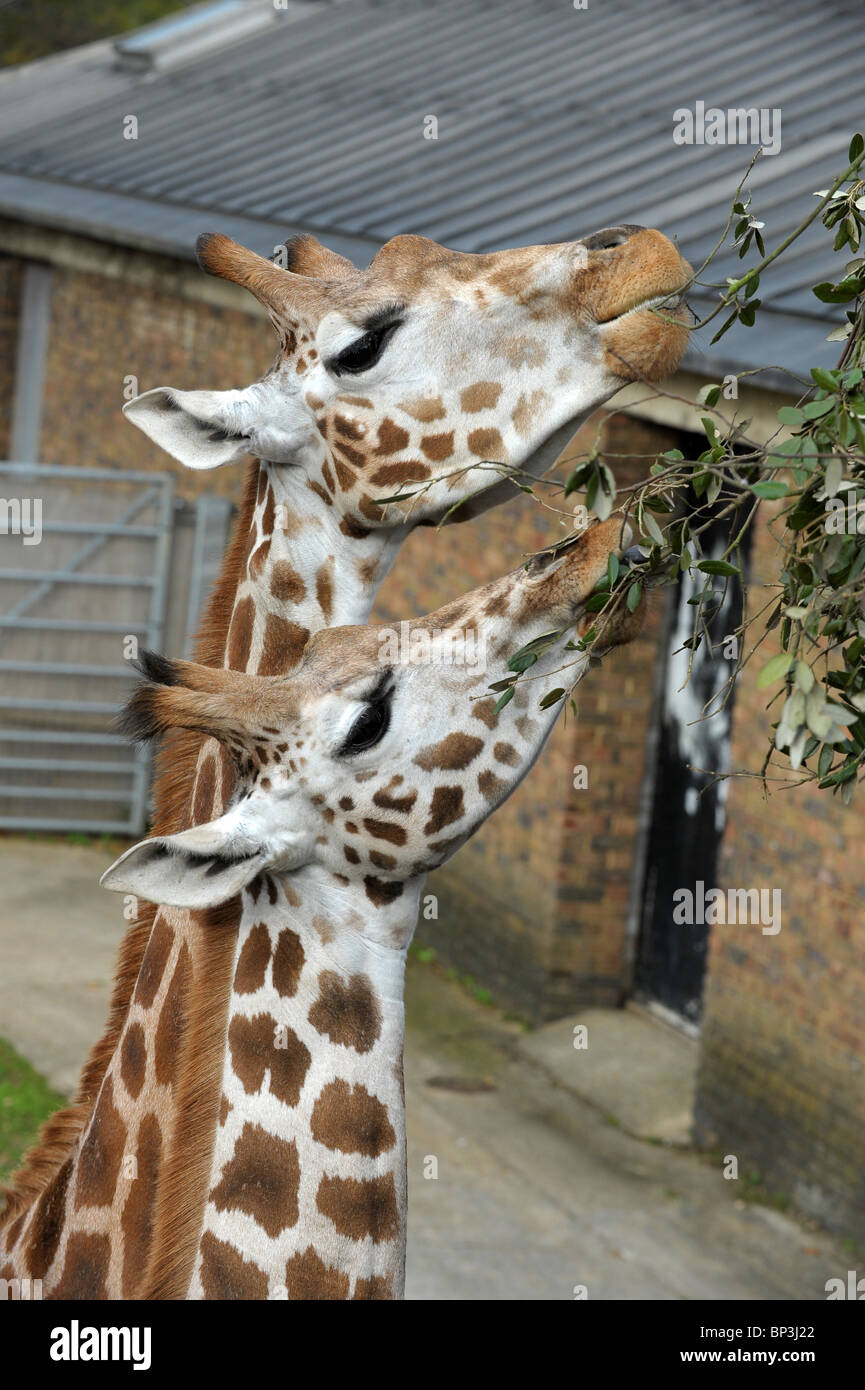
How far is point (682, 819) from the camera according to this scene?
29.4 feet

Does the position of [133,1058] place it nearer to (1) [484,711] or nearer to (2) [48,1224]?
(2) [48,1224]

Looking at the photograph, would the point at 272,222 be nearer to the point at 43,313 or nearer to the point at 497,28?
the point at 497,28

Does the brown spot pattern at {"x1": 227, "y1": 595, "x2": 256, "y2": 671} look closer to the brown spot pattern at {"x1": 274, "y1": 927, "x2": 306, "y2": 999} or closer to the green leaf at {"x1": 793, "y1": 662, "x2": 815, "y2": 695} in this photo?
the brown spot pattern at {"x1": 274, "y1": 927, "x2": 306, "y2": 999}

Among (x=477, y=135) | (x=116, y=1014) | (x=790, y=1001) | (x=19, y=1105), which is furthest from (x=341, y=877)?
(x=477, y=135)

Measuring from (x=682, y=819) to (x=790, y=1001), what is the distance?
68.8 inches

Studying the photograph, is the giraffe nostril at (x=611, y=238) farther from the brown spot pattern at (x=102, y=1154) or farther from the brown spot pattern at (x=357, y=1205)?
the brown spot pattern at (x=102, y=1154)

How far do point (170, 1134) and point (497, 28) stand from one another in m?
12.5

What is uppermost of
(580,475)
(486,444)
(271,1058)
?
(486,444)

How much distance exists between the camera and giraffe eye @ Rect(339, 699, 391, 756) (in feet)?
9.62

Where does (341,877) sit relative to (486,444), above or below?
below

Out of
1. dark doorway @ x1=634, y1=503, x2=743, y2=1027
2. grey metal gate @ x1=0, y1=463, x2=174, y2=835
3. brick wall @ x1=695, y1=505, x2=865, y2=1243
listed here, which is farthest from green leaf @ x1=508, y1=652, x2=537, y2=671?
grey metal gate @ x1=0, y1=463, x2=174, y2=835

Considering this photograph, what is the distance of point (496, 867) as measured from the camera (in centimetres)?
981

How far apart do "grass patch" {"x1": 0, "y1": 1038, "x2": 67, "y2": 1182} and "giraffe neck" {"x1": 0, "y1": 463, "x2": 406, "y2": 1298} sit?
400 cm

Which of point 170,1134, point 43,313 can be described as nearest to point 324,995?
point 170,1134
